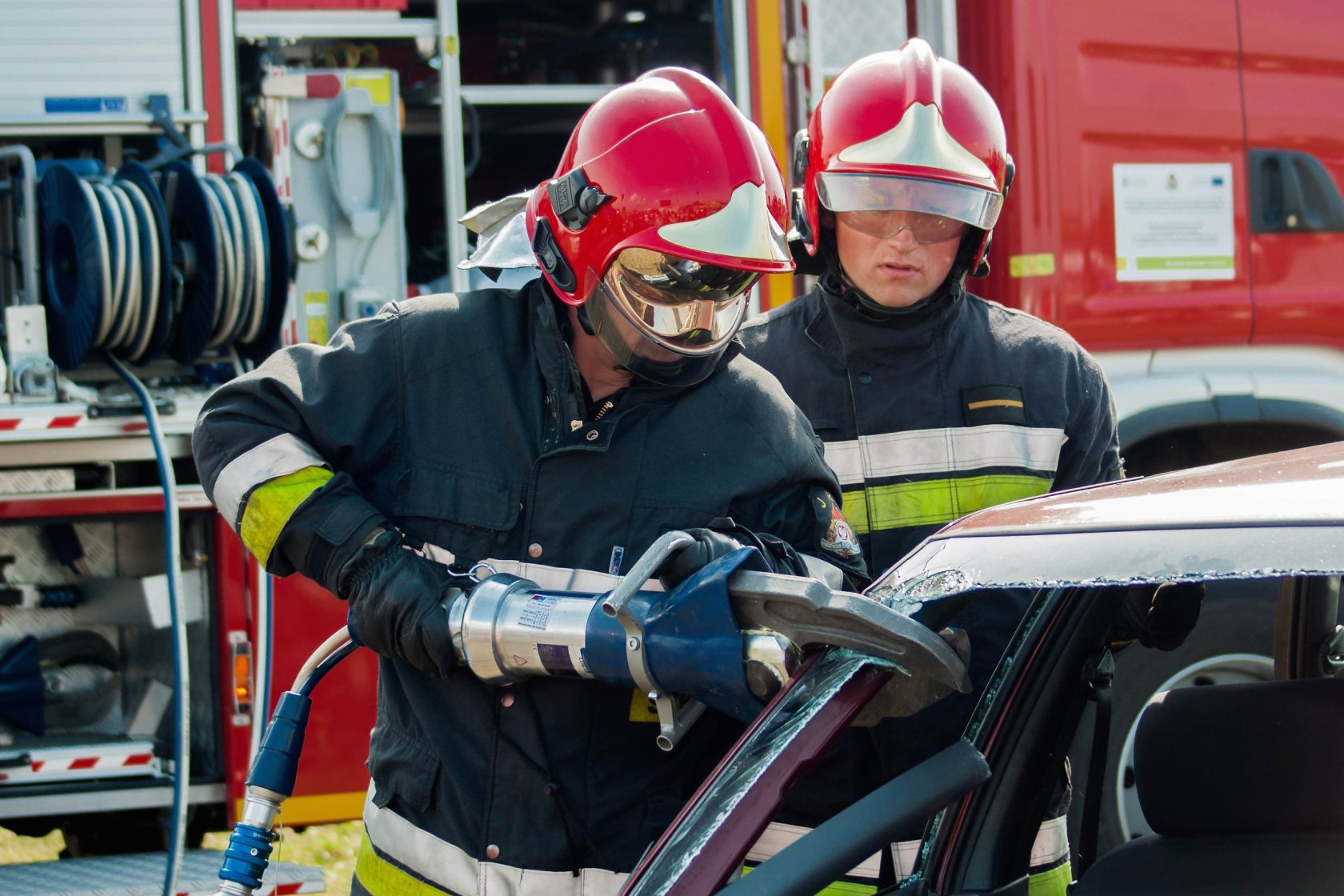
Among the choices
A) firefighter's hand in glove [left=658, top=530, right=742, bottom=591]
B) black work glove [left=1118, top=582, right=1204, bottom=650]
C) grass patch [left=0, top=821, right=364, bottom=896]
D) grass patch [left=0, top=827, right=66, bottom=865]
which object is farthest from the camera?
grass patch [left=0, top=827, right=66, bottom=865]

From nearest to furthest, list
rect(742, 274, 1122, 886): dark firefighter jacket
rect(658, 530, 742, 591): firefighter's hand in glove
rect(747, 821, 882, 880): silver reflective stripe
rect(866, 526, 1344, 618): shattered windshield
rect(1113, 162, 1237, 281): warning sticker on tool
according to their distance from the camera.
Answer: rect(866, 526, 1344, 618): shattered windshield → rect(658, 530, 742, 591): firefighter's hand in glove → rect(747, 821, 882, 880): silver reflective stripe → rect(742, 274, 1122, 886): dark firefighter jacket → rect(1113, 162, 1237, 281): warning sticker on tool

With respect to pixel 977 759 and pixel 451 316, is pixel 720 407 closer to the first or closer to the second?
pixel 451 316

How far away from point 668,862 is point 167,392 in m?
2.62

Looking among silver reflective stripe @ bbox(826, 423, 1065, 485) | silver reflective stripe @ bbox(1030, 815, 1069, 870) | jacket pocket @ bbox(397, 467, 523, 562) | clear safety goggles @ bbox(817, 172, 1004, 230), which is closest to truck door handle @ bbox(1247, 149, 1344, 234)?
clear safety goggles @ bbox(817, 172, 1004, 230)

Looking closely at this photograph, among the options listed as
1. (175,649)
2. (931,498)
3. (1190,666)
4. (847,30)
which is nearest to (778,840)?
(931,498)

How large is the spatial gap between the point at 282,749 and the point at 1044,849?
45.3 inches

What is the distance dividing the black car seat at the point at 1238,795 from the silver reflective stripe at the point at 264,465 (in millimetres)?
1120

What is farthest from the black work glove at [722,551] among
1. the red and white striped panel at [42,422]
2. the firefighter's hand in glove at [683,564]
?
the red and white striped panel at [42,422]

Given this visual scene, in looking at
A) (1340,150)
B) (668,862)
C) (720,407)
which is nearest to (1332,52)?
(1340,150)

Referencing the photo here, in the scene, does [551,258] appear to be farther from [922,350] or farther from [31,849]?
[31,849]

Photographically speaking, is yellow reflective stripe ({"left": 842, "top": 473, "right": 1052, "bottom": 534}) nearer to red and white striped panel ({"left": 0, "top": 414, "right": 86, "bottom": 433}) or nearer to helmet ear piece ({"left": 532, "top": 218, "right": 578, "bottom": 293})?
helmet ear piece ({"left": 532, "top": 218, "right": 578, "bottom": 293})

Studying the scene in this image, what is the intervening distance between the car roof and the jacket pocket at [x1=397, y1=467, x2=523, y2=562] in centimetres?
64

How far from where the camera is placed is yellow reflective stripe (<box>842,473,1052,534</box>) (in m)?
2.58

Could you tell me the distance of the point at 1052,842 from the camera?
7.98ft
